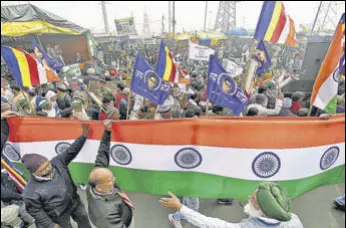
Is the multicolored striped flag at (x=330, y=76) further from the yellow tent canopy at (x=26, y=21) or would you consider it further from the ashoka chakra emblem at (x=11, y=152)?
the yellow tent canopy at (x=26, y=21)

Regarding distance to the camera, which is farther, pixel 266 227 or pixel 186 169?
pixel 186 169

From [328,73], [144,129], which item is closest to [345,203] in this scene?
[328,73]

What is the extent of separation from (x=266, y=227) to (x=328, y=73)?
2.22m

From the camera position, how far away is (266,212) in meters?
1.53

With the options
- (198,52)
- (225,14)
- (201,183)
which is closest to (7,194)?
(201,183)

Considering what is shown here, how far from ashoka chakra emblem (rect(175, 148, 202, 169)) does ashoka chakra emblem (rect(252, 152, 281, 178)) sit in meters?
0.64

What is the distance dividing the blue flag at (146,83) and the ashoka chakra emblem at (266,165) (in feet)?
6.21

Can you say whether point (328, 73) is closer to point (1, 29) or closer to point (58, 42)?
point (1, 29)

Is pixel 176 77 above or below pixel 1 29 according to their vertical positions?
below

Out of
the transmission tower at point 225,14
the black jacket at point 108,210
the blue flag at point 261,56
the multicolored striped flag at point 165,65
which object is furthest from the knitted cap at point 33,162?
the transmission tower at point 225,14

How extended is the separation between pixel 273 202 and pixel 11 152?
11.0 feet

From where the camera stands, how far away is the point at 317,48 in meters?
6.49

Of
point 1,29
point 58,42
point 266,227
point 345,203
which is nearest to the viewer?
point 266,227

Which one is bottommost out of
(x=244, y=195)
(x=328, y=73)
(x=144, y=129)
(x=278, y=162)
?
Result: (x=244, y=195)
